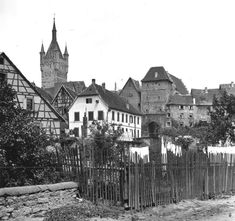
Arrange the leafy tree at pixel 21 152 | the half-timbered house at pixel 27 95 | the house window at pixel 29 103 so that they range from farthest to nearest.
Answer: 1. the house window at pixel 29 103
2. the half-timbered house at pixel 27 95
3. the leafy tree at pixel 21 152

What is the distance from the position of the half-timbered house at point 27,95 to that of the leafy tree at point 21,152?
642 inches

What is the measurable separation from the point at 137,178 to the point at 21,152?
4274 mm

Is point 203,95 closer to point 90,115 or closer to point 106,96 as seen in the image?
point 106,96

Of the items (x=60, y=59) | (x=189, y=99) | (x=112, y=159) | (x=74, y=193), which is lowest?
(x=74, y=193)

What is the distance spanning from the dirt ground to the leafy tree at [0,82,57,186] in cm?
335

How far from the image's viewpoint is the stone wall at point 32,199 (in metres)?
9.22

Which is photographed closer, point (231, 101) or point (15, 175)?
point (15, 175)

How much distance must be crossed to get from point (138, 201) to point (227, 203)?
14.3ft

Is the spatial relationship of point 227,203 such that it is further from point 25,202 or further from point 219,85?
point 219,85

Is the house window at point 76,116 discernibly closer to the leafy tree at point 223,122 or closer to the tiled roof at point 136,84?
the leafy tree at point 223,122

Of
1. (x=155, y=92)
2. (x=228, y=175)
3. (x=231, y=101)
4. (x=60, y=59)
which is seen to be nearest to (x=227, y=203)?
(x=228, y=175)

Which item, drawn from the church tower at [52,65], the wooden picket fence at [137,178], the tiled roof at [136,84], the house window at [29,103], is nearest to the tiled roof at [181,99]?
the tiled roof at [136,84]

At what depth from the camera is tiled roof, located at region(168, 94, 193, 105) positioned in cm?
8088

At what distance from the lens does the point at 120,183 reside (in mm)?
11312
